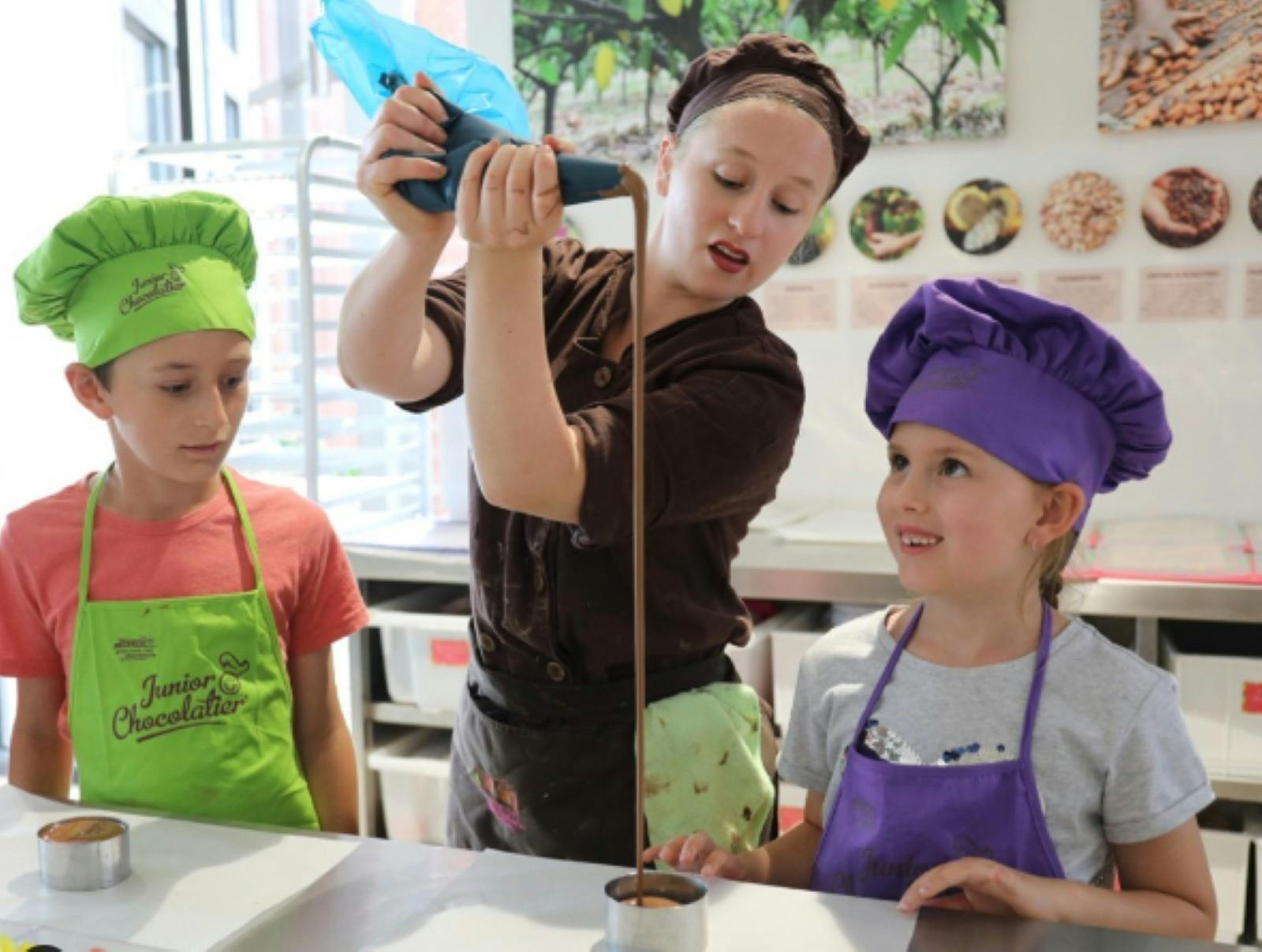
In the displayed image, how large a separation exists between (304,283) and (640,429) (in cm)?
189

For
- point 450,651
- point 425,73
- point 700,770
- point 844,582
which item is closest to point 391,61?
point 425,73

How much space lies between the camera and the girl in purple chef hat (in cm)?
108

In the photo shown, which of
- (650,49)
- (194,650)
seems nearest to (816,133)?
(194,650)

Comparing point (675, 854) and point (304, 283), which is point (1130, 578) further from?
point (304, 283)

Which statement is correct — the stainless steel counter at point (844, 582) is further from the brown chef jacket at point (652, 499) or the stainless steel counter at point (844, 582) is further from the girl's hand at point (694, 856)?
the girl's hand at point (694, 856)

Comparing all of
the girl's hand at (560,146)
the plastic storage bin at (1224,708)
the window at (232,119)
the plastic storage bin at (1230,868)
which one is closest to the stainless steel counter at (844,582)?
the plastic storage bin at (1224,708)

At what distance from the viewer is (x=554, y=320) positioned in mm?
1312

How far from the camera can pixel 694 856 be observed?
107cm

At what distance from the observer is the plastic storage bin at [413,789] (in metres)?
2.61

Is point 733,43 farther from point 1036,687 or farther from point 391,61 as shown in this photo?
point 1036,687

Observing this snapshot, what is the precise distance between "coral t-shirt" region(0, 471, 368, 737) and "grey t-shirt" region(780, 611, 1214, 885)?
578mm

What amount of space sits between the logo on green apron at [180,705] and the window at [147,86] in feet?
8.59

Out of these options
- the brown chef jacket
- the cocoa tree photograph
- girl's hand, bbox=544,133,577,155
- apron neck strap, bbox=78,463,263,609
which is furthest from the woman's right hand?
the cocoa tree photograph

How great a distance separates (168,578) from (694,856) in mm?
634
